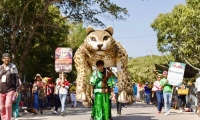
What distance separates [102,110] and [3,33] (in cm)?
1408

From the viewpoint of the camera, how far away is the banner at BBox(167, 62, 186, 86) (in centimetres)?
1803

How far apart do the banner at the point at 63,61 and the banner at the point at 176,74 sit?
542 cm

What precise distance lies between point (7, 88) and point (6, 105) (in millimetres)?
424

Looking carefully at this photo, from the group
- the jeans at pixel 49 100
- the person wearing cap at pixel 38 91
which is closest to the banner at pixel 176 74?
the person wearing cap at pixel 38 91

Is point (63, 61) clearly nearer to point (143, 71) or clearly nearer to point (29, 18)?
point (29, 18)

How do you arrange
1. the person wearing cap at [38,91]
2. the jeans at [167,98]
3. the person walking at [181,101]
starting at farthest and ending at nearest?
1. the person walking at [181,101]
2. the person wearing cap at [38,91]
3. the jeans at [167,98]

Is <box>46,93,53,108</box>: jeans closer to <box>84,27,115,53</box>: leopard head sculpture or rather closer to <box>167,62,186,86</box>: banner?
<box>167,62,186,86</box>: banner

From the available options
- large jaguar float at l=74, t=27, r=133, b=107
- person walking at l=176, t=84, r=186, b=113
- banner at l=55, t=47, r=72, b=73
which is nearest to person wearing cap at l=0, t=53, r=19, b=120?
large jaguar float at l=74, t=27, r=133, b=107

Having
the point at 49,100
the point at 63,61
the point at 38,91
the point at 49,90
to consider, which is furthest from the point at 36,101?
the point at 63,61

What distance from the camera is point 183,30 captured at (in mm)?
20828

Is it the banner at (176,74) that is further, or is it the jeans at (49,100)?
the jeans at (49,100)

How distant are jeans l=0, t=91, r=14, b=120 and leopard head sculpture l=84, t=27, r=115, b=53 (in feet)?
7.54

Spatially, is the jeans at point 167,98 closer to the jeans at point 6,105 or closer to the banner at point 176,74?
the banner at point 176,74

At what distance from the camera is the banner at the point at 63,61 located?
Answer: 66.7 ft
